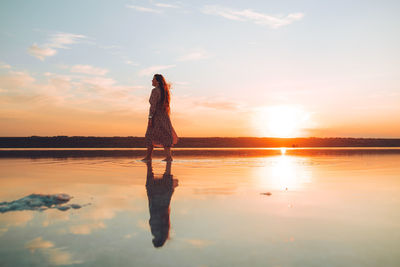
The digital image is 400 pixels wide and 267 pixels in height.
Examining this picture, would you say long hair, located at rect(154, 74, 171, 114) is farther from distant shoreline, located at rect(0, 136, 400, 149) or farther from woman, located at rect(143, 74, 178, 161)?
distant shoreline, located at rect(0, 136, 400, 149)

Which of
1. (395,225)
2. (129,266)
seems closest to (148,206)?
(129,266)

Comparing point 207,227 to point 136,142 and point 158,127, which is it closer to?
point 158,127

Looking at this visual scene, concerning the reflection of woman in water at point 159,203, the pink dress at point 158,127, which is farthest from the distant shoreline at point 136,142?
the reflection of woman in water at point 159,203

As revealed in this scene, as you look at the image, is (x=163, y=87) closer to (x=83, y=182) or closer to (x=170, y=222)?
(x=83, y=182)

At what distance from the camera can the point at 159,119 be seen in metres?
12.3

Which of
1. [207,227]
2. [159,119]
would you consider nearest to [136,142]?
[159,119]

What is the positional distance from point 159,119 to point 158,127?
0.28 meters

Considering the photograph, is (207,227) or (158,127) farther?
(158,127)


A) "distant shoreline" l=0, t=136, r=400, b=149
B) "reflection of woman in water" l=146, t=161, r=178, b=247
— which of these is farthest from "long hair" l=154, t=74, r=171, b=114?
"distant shoreline" l=0, t=136, r=400, b=149

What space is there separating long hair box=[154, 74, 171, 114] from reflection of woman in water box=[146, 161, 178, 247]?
5.06 metres

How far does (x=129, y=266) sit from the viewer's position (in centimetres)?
248

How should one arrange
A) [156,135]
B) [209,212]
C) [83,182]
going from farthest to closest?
[156,135]
[83,182]
[209,212]

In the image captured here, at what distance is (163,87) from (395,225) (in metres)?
9.51

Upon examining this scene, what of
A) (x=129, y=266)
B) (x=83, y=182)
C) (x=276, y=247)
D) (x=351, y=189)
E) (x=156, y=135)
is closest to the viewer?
(x=129, y=266)
